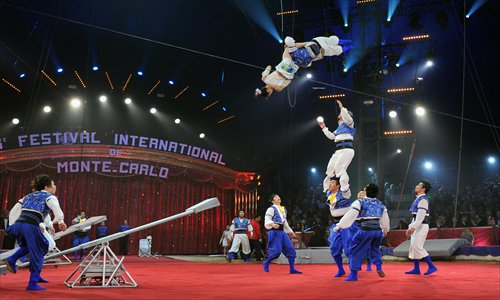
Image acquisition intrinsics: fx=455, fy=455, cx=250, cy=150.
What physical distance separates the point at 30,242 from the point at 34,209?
0.41 meters

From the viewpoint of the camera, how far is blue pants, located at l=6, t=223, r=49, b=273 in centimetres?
558

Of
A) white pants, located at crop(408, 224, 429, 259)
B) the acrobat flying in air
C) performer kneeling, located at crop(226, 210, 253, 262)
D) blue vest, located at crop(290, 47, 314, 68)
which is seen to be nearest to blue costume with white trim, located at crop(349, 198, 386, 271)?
white pants, located at crop(408, 224, 429, 259)

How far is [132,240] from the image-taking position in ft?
63.4

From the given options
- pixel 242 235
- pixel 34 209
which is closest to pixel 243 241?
pixel 242 235

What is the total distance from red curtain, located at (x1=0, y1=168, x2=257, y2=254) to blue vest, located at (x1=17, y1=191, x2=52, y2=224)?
13054 mm

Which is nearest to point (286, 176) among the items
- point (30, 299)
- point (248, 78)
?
point (248, 78)

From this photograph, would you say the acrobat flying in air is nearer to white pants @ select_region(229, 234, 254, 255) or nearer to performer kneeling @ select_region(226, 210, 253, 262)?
performer kneeling @ select_region(226, 210, 253, 262)

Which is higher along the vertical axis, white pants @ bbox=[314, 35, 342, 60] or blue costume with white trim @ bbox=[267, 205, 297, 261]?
white pants @ bbox=[314, 35, 342, 60]

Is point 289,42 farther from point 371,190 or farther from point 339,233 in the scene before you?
point 339,233

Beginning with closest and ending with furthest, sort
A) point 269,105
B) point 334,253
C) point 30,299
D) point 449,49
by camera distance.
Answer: point 30,299 < point 334,253 < point 449,49 < point 269,105

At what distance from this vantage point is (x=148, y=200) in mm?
19547

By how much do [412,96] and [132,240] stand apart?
12.6 meters

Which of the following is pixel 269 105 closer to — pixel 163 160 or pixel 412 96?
pixel 163 160

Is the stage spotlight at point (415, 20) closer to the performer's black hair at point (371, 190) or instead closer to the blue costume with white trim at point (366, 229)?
the performer's black hair at point (371, 190)
